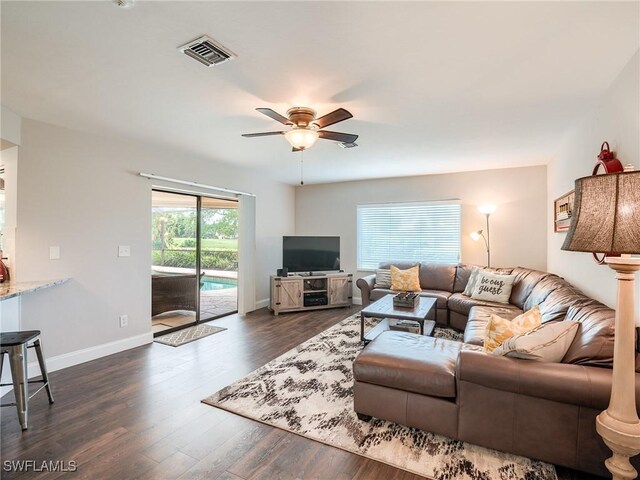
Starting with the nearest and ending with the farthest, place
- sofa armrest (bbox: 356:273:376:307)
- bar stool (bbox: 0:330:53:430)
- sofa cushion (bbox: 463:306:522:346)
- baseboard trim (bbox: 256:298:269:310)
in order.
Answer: bar stool (bbox: 0:330:53:430) → sofa cushion (bbox: 463:306:522:346) → sofa armrest (bbox: 356:273:376:307) → baseboard trim (bbox: 256:298:269:310)

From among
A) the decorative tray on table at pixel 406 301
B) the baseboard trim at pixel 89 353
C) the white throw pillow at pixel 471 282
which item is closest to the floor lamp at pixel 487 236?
the white throw pillow at pixel 471 282

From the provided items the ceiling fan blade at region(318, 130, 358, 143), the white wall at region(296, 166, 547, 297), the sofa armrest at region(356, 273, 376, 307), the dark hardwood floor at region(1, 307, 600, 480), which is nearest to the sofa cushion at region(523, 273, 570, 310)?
the white wall at region(296, 166, 547, 297)

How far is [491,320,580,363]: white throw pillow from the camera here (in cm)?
183

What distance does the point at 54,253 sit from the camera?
3115mm

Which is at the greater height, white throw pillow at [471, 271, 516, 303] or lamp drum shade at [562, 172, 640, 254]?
lamp drum shade at [562, 172, 640, 254]

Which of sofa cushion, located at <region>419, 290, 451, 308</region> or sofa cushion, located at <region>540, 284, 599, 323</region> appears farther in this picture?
sofa cushion, located at <region>419, 290, 451, 308</region>

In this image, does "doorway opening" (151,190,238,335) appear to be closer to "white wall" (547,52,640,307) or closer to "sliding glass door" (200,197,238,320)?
"sliding glass door" (200,197,238,320)

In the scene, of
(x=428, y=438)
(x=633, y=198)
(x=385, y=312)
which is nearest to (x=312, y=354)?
(x=385, y=312)

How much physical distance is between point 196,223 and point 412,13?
404cm

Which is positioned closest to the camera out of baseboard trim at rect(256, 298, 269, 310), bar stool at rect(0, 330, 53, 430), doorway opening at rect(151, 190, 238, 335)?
bar stool at rect(0, 330, 53, 430)

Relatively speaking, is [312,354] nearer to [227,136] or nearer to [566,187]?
[227,136]

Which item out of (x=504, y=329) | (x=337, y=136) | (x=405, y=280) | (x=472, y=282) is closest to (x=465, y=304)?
(x=472, y=282)

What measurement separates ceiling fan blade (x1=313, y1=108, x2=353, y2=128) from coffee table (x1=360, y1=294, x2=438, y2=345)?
7.01ft

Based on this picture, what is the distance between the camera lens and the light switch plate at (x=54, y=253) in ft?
10.1
